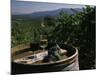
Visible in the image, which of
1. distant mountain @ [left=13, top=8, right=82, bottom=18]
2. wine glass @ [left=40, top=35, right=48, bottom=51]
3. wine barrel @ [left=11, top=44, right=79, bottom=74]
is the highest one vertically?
distant mountain @ [left=13, top=8, right=82, bottom=18]

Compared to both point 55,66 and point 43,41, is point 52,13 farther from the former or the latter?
point 55,66

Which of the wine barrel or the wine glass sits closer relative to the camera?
the wine barrel

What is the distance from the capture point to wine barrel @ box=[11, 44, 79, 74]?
2541mm

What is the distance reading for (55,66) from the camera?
2.68 m

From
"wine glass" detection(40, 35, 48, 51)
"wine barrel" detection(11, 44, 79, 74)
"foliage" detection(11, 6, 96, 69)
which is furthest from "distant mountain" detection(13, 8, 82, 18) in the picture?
"wine barrel" detection(11, 44, 79, 74)

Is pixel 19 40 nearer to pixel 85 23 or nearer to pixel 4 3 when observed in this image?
pixel 4 3

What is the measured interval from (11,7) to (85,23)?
0.94 metres

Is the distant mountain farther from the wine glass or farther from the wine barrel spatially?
the wine barrel

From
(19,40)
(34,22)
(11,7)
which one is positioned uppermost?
(11,7)

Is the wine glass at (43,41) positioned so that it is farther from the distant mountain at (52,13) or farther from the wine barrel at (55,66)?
the distant mountain at (52,13)

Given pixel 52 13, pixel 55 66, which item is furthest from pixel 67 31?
pixel 55 66

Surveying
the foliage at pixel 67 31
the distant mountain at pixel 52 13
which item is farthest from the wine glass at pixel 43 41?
the distant mountain at pixel 52 13

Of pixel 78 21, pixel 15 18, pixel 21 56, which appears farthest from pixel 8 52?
pixel 78 21

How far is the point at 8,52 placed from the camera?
250 cm
